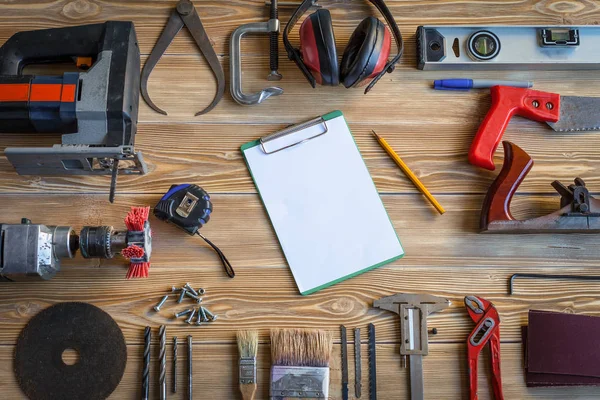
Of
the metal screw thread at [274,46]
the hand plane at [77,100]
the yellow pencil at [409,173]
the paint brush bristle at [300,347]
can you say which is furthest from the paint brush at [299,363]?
the metal screw thread at [274,46]

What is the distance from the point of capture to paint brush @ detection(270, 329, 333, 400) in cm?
118

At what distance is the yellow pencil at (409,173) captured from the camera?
4.25ft

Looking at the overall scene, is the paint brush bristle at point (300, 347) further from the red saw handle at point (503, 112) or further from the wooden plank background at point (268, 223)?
the red saw handle at point (503, 112)

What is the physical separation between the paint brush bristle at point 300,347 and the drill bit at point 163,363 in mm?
235

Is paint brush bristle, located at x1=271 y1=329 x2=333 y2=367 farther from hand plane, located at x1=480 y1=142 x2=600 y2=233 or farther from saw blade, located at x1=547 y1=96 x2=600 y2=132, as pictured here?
saw blade, located at x1=547 y1=96 x2=600 y2=132

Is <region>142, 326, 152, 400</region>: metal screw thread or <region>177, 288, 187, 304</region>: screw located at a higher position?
<region>177, 288, 187, 304</region>: screw

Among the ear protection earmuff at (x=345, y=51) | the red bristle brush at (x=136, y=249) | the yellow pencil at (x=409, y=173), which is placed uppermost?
the ear protection earmuff at (x=345, y=51)

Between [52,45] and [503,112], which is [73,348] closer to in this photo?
[52,45]

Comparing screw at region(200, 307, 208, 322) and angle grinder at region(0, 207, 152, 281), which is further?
screw at region(200, 307, 208, 322)

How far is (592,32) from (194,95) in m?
0.99

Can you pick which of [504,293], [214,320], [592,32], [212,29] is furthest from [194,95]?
[592,32]

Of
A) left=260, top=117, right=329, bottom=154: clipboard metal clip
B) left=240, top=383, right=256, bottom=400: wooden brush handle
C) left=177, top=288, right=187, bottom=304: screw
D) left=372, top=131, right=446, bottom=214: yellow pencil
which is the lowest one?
left=240, top=383, right=256, bottom=400: wooden brush handle

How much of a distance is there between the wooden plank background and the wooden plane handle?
57mm

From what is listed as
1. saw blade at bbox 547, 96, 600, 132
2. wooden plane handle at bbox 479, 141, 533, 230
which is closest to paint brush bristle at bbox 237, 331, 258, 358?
wooden plane handle at bbox 479, 141, 533, 230
